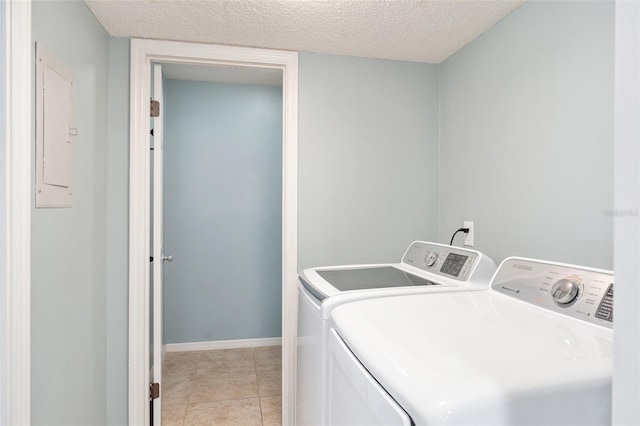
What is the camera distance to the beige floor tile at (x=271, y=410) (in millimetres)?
2055

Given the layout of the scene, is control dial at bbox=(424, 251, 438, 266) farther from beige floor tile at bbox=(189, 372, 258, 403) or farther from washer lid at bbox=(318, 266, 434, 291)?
beige floor tile at bbox=(189, 372, 258, 403)

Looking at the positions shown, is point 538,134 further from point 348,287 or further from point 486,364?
point 486,364

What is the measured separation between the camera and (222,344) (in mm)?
3029

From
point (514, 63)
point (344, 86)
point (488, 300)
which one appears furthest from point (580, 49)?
point (344, 86)

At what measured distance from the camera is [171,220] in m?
2.88

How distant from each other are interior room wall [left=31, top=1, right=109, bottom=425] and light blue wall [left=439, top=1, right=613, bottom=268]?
6.08 feet

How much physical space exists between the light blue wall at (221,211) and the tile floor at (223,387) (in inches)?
8.3

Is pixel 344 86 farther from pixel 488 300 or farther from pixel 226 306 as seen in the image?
pixel 226 306

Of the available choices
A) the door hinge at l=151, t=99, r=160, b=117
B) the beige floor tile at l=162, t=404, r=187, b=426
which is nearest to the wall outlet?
the door hinge at l=151, t=99, r=160, b=117

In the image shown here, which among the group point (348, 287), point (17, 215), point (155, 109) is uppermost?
point (155, 109)

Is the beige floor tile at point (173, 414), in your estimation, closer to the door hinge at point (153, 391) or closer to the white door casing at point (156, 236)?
the white door casing at point (156, 236)

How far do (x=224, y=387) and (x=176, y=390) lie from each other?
325 mm

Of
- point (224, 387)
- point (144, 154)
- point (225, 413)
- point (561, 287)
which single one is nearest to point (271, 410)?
point (225, 413)

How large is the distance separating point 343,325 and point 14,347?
97 cm
